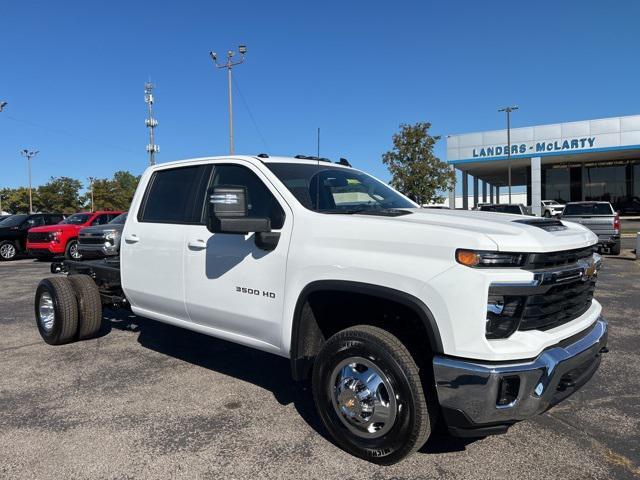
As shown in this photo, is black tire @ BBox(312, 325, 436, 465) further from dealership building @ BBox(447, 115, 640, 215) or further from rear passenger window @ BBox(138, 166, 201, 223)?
dealership building @ BBox(447, 115, 640, 215)

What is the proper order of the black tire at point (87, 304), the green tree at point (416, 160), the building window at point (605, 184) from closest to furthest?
the black tire at point (87, 304), the green tree at point (416, 160), the building window at point (605, 184)

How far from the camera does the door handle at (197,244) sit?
13.2 feet

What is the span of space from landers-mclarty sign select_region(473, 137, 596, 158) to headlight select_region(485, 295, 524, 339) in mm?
38760

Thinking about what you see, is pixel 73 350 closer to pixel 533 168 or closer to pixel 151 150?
pixel 533 168

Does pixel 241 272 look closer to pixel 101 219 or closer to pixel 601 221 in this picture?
pixel 601 221

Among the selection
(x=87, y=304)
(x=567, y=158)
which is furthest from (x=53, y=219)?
(x=567, y=158)

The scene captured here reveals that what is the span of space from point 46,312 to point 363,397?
4.46 metres

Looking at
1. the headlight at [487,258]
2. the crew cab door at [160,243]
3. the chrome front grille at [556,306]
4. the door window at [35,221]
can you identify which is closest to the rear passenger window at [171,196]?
the crew cab door at [160,243]

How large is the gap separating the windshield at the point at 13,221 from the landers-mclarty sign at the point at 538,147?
3144cm

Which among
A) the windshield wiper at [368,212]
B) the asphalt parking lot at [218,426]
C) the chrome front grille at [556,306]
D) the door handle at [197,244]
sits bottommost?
the asphalt parking lot at [218,426]

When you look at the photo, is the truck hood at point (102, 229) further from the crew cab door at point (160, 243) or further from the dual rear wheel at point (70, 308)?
the crew cab door at point (160, 243)

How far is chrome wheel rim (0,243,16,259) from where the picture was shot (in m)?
17.8

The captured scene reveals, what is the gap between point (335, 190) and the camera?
4.04 m

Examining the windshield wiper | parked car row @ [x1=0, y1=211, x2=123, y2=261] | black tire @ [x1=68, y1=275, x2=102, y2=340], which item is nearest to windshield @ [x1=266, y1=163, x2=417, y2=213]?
the windshield wiper
